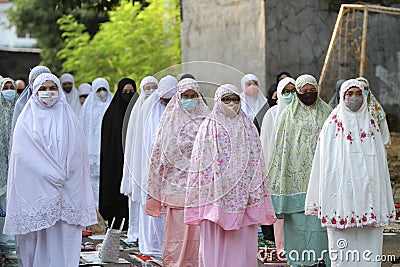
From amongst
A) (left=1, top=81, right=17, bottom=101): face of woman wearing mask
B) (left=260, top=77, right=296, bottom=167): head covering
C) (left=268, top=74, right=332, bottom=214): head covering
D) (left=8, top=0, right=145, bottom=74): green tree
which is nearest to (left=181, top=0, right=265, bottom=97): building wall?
(left=260, top=77, right=296, bottom=167): head covering

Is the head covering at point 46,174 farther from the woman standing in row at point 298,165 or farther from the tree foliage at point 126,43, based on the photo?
the tree foliage at point 126,43

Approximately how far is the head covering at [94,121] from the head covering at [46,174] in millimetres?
4902

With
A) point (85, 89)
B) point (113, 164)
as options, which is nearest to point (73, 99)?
point (85, 89)

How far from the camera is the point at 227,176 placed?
7.75m

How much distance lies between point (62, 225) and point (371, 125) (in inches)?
105

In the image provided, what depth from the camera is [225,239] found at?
7.82m

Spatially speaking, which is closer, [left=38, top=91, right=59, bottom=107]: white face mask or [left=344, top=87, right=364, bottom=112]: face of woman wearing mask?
→ [left=344, top=87, right=364, bottom=112]: face of woman wearing mask

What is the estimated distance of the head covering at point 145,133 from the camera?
10.1 metres

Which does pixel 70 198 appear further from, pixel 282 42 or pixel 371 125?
pixel 282 42

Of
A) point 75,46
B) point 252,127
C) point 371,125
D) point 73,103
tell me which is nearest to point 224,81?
point 252,127

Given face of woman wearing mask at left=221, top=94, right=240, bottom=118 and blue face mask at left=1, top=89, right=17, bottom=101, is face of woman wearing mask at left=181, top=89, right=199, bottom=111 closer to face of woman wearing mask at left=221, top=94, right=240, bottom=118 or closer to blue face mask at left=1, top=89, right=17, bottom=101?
face of woman wearing mask at left=221, top=94, right=240, bottom=118

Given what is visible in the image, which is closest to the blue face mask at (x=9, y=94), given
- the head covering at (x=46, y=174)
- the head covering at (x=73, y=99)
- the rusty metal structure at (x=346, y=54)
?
the head covering at (x=46, y=174)

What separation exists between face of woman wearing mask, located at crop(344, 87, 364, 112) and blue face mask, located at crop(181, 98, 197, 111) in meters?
1.66

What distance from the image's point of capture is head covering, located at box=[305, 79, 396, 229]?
7.53m
